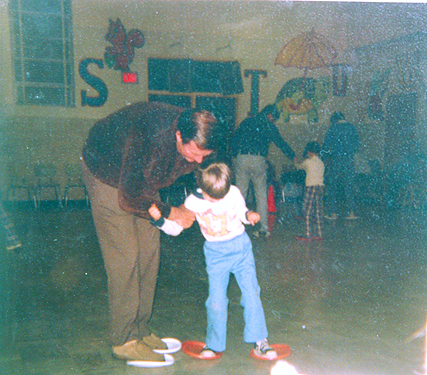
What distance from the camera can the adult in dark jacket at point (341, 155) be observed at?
7793mm

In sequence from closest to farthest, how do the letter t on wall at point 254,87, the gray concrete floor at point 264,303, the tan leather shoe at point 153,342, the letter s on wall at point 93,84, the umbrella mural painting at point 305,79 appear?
the gray concrete floor at point 264,303 → the tan leather shoe at point 153,342 → the letter s on wall at point 93,84 → the letter t on wall at point 254,87 → the umbrella mural painting at point 305,79

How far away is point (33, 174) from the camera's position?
9406 mm

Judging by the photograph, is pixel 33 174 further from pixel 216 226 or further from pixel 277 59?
pixel 216 226

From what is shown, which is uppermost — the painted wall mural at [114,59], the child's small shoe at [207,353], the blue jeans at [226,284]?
the painted wall mural at [114,59]

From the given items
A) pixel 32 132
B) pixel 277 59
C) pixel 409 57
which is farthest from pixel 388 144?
pixel 32 132

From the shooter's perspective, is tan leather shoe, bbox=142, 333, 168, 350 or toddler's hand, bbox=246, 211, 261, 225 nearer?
toddler's hand, bbox=246, 211, 261, 225

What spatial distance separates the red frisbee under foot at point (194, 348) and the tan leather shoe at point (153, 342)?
139 mm

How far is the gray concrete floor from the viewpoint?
303 cm

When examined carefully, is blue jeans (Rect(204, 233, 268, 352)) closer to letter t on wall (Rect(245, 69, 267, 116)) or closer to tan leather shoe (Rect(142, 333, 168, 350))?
tan leather shoe (Rect(142, 333, 168, 350))

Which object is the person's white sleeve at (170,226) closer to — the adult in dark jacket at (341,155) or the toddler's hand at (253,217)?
the toddler's hand at (253,217)

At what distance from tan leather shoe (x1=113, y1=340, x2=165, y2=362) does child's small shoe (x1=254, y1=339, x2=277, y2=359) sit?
613 millimetres

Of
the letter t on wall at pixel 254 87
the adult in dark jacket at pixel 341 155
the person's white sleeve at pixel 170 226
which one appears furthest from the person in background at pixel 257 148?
the letter t on wall at pixel 254 87

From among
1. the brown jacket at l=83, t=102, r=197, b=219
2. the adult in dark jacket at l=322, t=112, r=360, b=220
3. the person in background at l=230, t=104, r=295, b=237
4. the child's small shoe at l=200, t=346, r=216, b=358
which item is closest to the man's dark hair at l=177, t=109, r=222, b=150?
the brown jacket at l=83, t=102, r=197, b=219

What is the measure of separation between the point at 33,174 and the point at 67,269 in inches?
191
